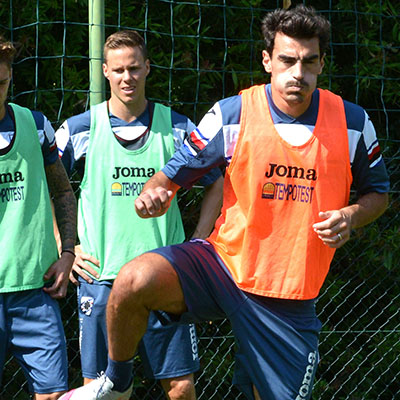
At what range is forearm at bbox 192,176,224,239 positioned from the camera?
445 cm

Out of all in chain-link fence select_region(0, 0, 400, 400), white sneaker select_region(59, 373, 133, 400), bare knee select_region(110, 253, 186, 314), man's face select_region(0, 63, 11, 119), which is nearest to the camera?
bare knee select_region(110, 253, 186, 314)

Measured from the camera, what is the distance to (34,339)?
3.86 m

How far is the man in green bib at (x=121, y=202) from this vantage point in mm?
4215

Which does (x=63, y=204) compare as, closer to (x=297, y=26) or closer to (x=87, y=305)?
(x=87, y=305)

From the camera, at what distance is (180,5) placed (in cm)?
536

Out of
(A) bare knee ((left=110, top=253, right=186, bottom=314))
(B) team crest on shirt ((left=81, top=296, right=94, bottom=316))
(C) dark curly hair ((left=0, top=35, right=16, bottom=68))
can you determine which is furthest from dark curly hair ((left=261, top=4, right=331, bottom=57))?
(B) team crest on shirt ((left=81, top=296, right=94, bottom=316))

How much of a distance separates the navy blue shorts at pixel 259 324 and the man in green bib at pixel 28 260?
80cm

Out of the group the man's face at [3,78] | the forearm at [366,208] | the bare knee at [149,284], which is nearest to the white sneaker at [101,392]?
the bare knee at [149,284]

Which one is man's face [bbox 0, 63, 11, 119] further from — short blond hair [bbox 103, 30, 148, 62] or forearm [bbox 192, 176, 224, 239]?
forearm [bbox 192, 176, 224, 239]

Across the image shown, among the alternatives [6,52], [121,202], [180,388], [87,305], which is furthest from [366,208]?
[6,52]

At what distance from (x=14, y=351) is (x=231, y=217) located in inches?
47.9

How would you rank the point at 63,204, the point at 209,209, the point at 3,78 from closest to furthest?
the point at 3,78 → the point at 63,204 → the point at 209,209

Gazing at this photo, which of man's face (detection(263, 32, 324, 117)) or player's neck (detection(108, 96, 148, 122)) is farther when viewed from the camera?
player's neck (detection(108, 96, 148, 122))

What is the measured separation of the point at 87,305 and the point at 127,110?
1002 mm
